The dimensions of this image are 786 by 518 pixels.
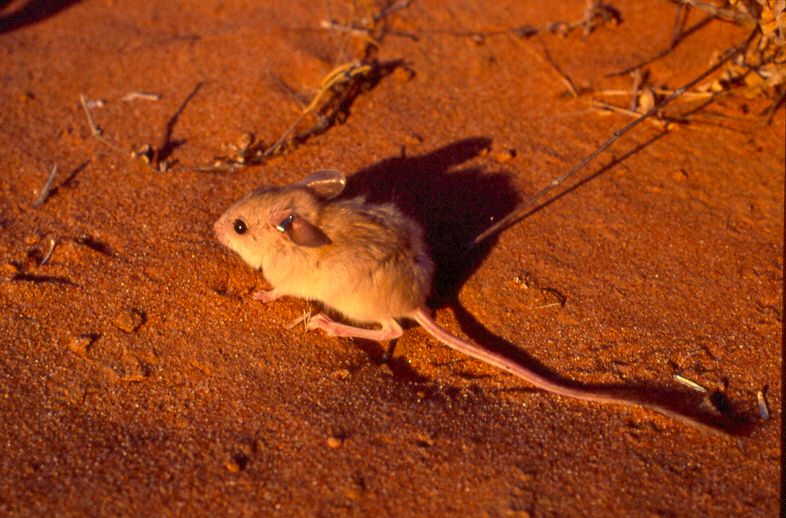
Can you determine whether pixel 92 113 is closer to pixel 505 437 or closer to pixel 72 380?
pixel 72 380

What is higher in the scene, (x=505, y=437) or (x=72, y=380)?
(x=505, y=437)

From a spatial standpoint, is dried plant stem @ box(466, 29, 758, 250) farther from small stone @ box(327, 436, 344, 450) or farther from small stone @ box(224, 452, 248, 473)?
small stone @ box(224, 452, 248, 473)

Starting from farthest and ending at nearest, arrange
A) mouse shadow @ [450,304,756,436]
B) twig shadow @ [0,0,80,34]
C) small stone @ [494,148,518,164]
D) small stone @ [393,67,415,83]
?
1. twig shadow @ [0,0,80,34]
2. small stone @ [393,67,415,83]
3. small stone @ [494,148,518,164]
4. mouse shadow @ [450,304,756,436]

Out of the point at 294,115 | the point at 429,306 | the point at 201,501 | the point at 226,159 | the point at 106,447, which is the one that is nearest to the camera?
the point at 201,501

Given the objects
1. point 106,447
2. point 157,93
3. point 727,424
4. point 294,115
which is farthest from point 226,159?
point 727,424

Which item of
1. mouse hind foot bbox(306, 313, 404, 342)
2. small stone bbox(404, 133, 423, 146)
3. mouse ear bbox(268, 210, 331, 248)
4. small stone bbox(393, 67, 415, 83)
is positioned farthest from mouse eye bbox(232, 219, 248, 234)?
small stone bbox(393, 67, 415, 83)

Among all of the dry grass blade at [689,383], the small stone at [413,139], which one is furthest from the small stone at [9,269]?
the dry grass blade at [689,383]

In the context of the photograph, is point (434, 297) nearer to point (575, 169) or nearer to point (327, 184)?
point (327, 184)
